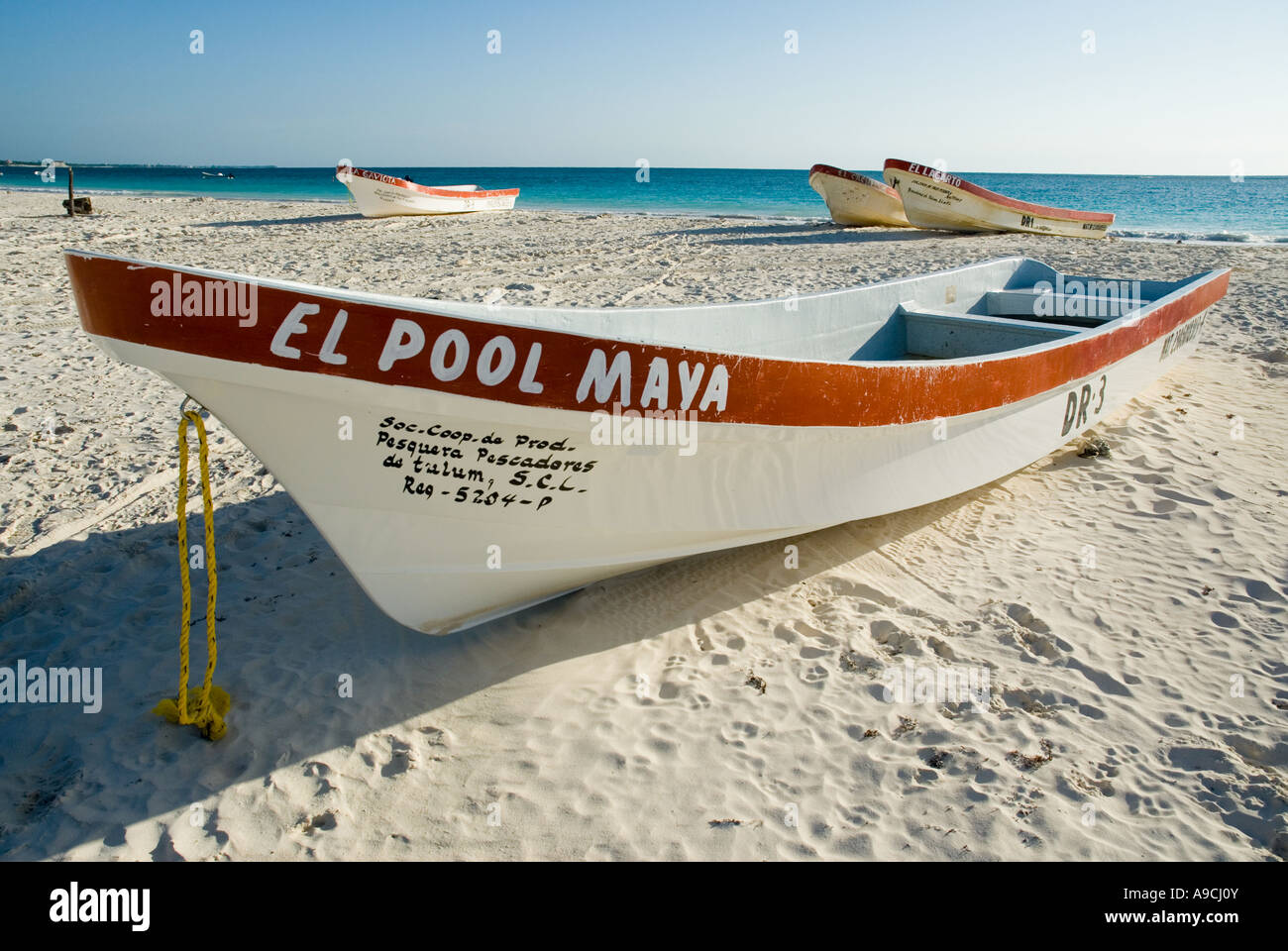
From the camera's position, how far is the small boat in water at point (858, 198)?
19594 millimetres

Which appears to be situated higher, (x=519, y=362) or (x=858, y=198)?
(x=858, y=198)

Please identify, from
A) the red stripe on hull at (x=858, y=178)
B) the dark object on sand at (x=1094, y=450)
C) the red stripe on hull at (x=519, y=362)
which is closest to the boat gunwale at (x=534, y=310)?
the red stripe on hull at (x=519, y=362)

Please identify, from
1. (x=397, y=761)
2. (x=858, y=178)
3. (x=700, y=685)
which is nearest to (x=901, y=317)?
(x=700, y=685)

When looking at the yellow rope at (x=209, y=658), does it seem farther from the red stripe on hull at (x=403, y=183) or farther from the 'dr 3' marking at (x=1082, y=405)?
the red stripe on hull at (x=403, y=183)

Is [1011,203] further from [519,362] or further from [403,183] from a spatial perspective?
[519,362]

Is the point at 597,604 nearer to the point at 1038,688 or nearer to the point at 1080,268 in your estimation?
the point at 1038,688

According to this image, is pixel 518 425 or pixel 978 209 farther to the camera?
pixel 978 209

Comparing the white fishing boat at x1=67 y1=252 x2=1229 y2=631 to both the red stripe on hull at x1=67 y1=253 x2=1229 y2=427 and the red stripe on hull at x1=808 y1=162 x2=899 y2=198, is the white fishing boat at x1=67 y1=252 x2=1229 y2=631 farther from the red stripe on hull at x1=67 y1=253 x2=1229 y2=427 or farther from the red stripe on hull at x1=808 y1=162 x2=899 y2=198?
the red stripe on hull at x1=808 y1=162 x2=899 y2=198

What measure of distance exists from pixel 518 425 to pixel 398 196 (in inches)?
811

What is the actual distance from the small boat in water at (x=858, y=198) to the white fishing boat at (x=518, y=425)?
16.6 meters

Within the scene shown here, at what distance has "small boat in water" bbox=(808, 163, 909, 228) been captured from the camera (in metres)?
19.6

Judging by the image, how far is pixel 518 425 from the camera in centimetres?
289
